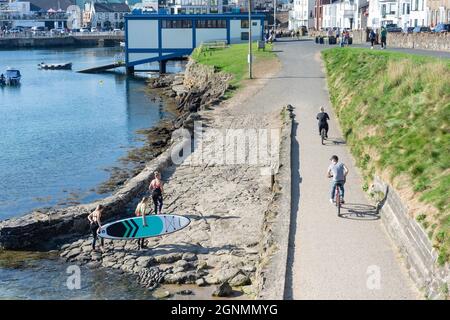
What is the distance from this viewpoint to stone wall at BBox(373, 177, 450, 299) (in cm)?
1417

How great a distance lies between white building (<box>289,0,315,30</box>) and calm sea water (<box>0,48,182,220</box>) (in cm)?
4629

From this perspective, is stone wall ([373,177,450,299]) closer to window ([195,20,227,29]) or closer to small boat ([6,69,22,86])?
window ([195,20,227,29])

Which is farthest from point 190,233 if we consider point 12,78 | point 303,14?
point 303,14

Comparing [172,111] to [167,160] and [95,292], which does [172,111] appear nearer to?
[167,160]

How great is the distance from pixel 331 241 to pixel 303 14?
112227 millimetres

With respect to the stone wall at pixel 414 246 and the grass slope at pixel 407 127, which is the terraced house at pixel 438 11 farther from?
the stone wall at pixel 414 246

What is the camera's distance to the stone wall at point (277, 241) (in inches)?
601

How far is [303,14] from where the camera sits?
12581 centimetres

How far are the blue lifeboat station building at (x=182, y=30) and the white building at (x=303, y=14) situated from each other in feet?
132

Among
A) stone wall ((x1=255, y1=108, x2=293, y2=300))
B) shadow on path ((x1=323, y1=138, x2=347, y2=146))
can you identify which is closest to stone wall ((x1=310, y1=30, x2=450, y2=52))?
shadow on path ((x1=323, y1=138, x2=347, y2=146))

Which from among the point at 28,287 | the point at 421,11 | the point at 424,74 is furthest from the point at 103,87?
the point at 28,287

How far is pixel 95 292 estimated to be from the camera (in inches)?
759
